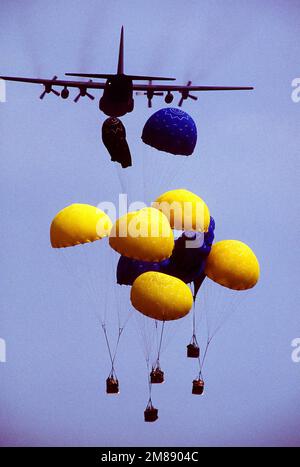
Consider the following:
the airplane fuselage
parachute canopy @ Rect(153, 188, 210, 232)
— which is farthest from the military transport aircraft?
parachute canopy @ Rect(153, 188, 210, 232)

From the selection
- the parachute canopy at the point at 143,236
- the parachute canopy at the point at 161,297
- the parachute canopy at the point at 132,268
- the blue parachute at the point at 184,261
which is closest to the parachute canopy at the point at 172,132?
the blue parachute at the point at 184,261

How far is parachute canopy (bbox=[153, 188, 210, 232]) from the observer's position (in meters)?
22.0

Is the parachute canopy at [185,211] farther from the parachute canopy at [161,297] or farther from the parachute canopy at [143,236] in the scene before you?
the parachute canopy at [161,297]

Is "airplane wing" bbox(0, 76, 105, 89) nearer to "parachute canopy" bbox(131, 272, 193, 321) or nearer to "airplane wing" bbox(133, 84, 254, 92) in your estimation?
"airplane wing" bbox(133, 84, 254, 92)

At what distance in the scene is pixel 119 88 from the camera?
24.1m

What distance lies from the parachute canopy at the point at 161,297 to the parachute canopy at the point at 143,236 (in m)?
0.63

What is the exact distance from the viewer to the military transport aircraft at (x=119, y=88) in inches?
949

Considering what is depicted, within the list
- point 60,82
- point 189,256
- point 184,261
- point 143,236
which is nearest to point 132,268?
point 184,261

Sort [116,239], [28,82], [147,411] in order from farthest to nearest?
[28,82], [147,411], [116,239]

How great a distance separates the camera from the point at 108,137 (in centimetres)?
2416

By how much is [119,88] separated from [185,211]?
4.71 meters
